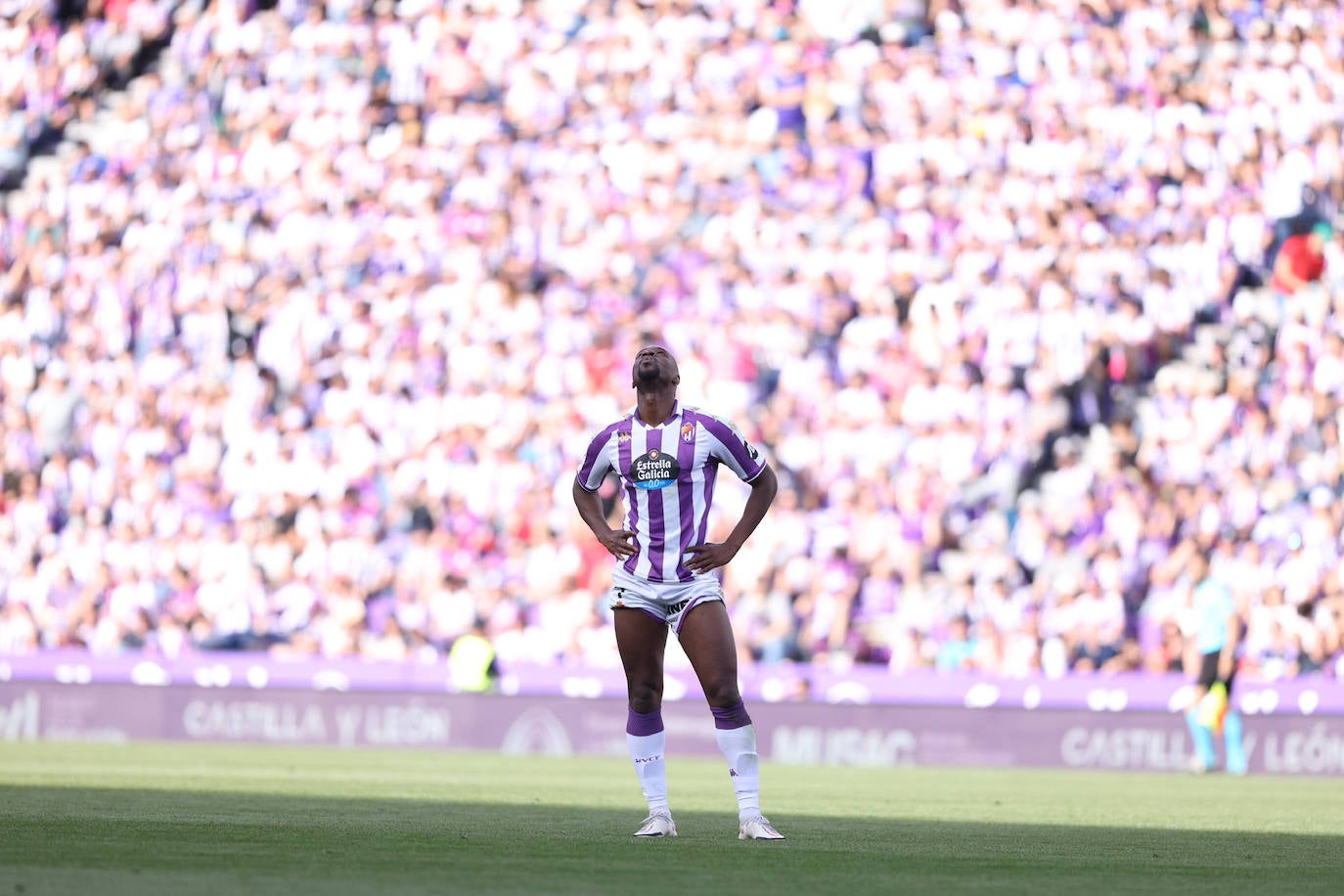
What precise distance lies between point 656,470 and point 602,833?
6.13 ft

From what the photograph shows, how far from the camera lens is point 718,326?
25.3 meters

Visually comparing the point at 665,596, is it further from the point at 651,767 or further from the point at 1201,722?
the point at 1201,722

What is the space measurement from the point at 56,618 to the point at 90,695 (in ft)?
9.41

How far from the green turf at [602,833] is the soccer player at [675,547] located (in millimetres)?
550

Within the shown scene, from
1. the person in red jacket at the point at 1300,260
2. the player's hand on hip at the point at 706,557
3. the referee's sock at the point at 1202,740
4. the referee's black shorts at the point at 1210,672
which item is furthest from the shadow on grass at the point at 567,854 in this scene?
the person in red jacket at the point at 1300,260

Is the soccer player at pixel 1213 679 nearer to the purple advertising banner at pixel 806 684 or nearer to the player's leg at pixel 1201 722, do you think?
the player's leg at pixel 1201 722

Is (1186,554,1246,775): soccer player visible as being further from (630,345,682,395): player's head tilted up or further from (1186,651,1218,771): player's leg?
(630,345,682,395): player's head tilted up

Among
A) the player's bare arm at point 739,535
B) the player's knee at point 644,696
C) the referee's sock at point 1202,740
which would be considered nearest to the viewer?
the player's bare arm at point 739,535

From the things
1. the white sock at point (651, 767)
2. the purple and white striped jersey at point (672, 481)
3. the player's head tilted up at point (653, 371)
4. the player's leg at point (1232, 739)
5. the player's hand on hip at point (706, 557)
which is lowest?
Result: the player's leg at point (1232, 739)

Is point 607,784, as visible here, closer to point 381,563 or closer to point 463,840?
point 463,840

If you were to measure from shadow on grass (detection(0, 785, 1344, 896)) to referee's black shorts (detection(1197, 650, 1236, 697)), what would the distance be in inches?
338

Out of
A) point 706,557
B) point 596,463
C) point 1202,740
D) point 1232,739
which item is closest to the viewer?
point 706,557

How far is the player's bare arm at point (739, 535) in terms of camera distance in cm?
980

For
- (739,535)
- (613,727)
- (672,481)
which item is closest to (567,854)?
(739,535)
